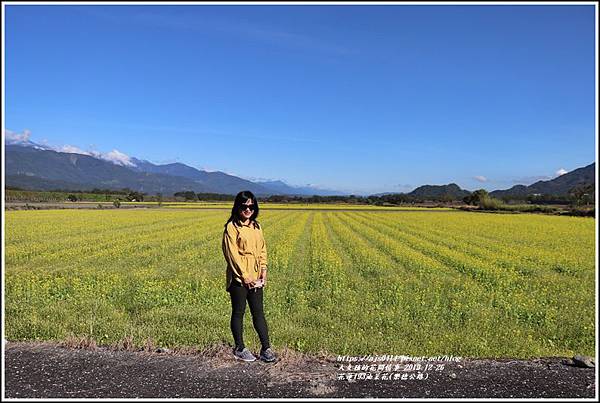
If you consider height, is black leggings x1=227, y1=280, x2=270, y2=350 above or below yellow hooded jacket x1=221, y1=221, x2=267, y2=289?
below

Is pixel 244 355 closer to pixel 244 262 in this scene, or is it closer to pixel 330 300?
pixel 244 262

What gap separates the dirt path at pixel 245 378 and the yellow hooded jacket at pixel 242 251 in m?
0.87

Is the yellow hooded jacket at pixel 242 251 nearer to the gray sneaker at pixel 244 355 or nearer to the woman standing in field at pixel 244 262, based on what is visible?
the woman standing in field at pixel 244 262

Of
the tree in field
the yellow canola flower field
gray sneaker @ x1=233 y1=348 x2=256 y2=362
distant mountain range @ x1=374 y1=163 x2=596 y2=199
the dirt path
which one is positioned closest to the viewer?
the dirt path

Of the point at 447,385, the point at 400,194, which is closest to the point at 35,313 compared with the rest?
the point at 447,385

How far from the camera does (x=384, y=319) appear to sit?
725 cm

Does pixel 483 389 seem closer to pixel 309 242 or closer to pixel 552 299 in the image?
pixel 552 299

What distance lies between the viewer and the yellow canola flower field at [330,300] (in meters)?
5.93

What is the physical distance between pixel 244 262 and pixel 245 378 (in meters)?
1.06

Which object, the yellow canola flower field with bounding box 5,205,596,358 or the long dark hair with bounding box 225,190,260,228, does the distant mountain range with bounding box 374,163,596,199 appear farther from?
the long dark hair with bounding box 225,190,260,228

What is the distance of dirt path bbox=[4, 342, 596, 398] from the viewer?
3.93 meters

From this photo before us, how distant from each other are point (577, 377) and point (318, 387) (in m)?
2.45

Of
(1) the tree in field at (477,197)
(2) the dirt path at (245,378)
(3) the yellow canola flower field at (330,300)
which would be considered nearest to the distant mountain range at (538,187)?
(1) the tree in field at (477,197)

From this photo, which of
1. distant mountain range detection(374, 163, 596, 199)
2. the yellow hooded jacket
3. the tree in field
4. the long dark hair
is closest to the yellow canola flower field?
the yellow hooded jacket
